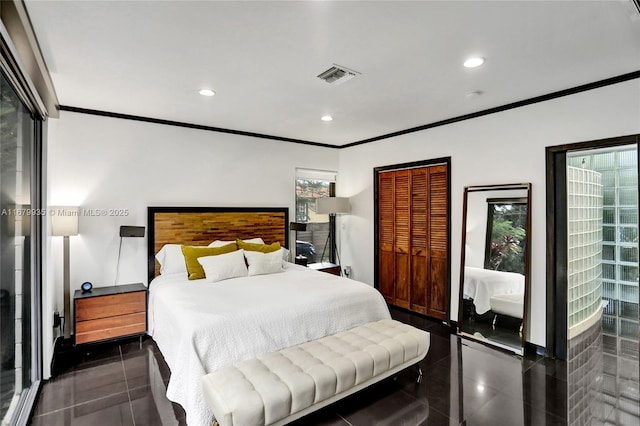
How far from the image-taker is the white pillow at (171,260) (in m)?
3.90

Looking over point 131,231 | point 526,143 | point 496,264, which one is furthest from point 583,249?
point 131,231

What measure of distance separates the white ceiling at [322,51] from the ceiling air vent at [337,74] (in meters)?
0.06

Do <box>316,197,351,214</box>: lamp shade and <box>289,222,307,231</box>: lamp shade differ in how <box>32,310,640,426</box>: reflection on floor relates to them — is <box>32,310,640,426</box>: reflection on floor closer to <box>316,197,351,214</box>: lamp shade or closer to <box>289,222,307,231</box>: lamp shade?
<box>289,222,307,231</box>: lamp shade

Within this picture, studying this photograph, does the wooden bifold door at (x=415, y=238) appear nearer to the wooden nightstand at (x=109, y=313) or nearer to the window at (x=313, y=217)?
the window at (x=313, y=217)

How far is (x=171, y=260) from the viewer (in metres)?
3.92

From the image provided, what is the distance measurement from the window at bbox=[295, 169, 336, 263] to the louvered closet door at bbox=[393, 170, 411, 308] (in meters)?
1.41

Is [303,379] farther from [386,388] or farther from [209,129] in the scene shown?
[209,129]

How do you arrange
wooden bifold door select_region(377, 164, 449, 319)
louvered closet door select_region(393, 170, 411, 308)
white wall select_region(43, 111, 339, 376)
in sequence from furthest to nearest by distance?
louvered closet door select_region(393, 170, 411, 308) < wooden bifold door select_region(377, 164, 449, 319) < white wall select_region(43, 111, 339, 376)

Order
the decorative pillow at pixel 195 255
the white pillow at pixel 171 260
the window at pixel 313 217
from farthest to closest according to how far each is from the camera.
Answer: the window at pixel 313 217
the white pillow at pixel 171 260
the decorative pillow at pixel 195 255

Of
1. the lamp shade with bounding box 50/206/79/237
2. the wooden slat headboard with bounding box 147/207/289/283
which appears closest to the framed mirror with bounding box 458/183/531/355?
the wooden slat headboard with bounding box 147/207/289/283

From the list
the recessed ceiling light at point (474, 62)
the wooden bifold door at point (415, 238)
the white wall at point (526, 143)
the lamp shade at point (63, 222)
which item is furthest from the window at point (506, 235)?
the lamp shade at point (63, 222)

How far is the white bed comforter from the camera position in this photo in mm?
2301

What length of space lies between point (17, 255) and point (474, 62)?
370cm

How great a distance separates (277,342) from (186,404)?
0.73 meters
